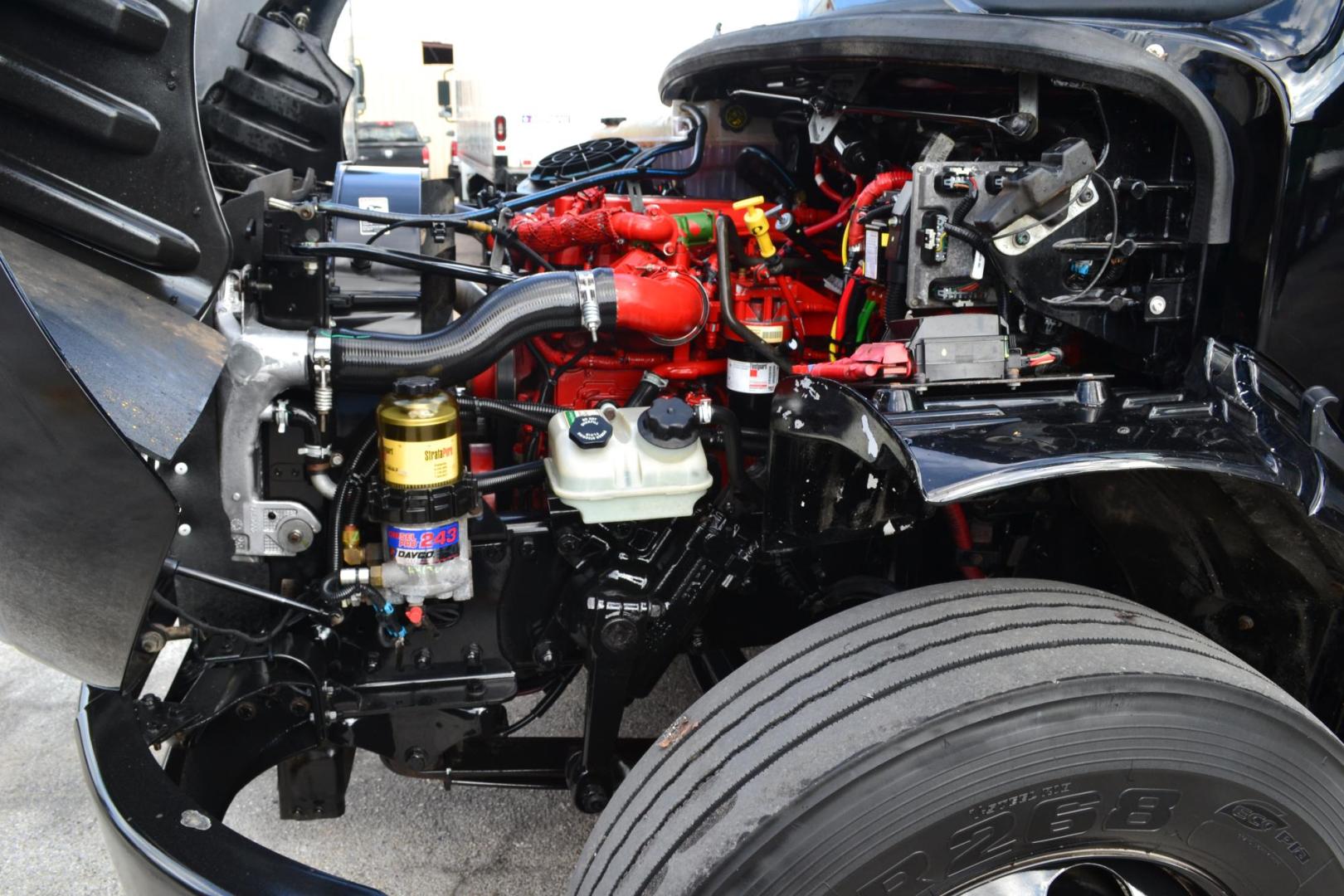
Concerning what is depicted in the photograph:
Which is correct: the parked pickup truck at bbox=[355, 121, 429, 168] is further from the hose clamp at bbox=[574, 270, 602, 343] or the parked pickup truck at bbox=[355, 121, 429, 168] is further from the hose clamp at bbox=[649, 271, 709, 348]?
the hose clamp at bbox=[574, 270, 602, 343]

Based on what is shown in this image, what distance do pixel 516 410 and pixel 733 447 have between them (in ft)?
1.47

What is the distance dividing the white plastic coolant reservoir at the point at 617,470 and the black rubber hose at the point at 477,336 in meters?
0.19

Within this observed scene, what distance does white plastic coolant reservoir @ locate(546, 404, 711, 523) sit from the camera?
1954 millimetres

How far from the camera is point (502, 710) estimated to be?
7.63 feet

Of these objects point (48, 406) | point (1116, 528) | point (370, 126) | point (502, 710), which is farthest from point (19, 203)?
point (370, 126)

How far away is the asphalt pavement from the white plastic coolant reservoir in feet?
3.32

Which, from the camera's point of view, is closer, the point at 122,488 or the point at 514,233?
the point at 122,488

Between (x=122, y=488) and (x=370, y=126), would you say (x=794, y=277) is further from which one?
(x=370, y=126)

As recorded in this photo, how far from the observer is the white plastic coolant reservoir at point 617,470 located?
1.95m

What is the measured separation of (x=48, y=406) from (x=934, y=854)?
1.23m

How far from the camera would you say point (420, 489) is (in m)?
1.85

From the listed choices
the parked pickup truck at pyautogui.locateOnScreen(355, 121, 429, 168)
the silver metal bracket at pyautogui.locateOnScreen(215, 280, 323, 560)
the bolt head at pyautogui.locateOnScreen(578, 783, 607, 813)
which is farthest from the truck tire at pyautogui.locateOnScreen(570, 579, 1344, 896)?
the parked pickup truck at pyautogui.locateOnScreen(355, 121, 429, 168)

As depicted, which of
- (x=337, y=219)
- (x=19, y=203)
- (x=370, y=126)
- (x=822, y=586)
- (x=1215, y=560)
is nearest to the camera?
(x=19, y=203)

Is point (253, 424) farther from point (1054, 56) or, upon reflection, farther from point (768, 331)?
point (1054, 56)
